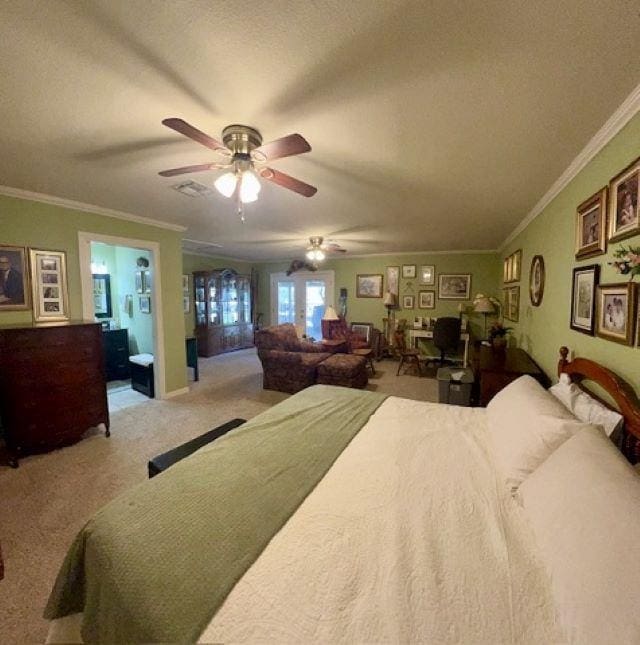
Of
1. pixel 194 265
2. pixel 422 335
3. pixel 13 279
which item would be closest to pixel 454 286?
pixel 422 335

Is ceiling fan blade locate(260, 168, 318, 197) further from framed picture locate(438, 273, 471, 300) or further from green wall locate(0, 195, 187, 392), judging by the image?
framed picture locate(438, 273, 471, 300)

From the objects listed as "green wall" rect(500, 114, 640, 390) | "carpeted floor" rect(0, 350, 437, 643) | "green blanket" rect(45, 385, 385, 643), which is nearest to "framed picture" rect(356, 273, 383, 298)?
"carpeted floor" rect(0, 350, 437, 643)

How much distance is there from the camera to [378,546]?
38.6 inches

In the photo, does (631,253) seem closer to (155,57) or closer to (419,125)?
(419,125)

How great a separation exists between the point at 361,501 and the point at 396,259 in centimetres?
586

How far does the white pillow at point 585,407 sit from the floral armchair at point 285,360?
9.73ft

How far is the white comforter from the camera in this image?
2.43 ft

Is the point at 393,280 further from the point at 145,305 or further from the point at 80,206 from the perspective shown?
the point at 80,206

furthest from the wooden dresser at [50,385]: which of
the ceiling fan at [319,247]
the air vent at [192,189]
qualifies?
the ceiling fan at [319,247]

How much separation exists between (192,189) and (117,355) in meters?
3.56

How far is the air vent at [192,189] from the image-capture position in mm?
2570

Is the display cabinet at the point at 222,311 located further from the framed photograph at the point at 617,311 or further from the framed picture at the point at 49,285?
the framed photograph at the point at 617,311

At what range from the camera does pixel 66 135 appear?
1.79m

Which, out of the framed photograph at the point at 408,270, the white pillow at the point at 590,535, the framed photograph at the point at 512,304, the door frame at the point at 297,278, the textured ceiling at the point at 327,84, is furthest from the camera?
the door frame at the point at 297,278
